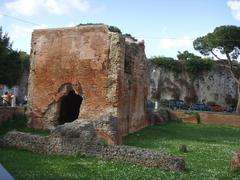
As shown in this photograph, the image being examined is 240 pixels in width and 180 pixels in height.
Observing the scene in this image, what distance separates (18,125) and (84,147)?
838 centimetres

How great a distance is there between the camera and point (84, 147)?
448 inches

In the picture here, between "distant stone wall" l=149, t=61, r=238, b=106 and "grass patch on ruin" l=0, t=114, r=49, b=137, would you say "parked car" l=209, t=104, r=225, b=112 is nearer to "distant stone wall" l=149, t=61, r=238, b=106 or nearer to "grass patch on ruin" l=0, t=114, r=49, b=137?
"distant stone wall" l=149, t=61, r=238, b=106

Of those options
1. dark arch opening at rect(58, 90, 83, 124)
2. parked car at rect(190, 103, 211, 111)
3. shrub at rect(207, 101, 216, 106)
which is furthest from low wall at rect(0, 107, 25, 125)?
shrub at rect(207, 101, 216, 106)

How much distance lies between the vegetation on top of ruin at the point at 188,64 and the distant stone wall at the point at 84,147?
32305 mm

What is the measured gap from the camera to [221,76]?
4419 centimetres

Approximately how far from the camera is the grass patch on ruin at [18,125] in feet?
58.6

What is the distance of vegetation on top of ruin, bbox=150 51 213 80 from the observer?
43.4 metres

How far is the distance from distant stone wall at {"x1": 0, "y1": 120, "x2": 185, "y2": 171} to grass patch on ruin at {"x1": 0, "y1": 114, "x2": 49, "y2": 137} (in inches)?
212

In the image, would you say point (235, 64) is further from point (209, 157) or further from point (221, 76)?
point (209, 157)

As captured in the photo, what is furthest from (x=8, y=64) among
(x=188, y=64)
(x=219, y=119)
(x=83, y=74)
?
(x=188, y=64)

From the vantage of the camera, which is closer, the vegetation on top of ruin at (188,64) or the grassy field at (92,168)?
the grassy field at (92,168)

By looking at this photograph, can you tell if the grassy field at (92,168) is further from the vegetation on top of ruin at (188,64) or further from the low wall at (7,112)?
the vegetation on top of ruin at (188,64)

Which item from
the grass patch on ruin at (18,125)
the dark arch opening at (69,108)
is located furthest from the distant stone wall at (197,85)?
the grass patch on ruin at (18,125)

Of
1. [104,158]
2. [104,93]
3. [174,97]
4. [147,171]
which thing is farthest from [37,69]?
[174,97]
